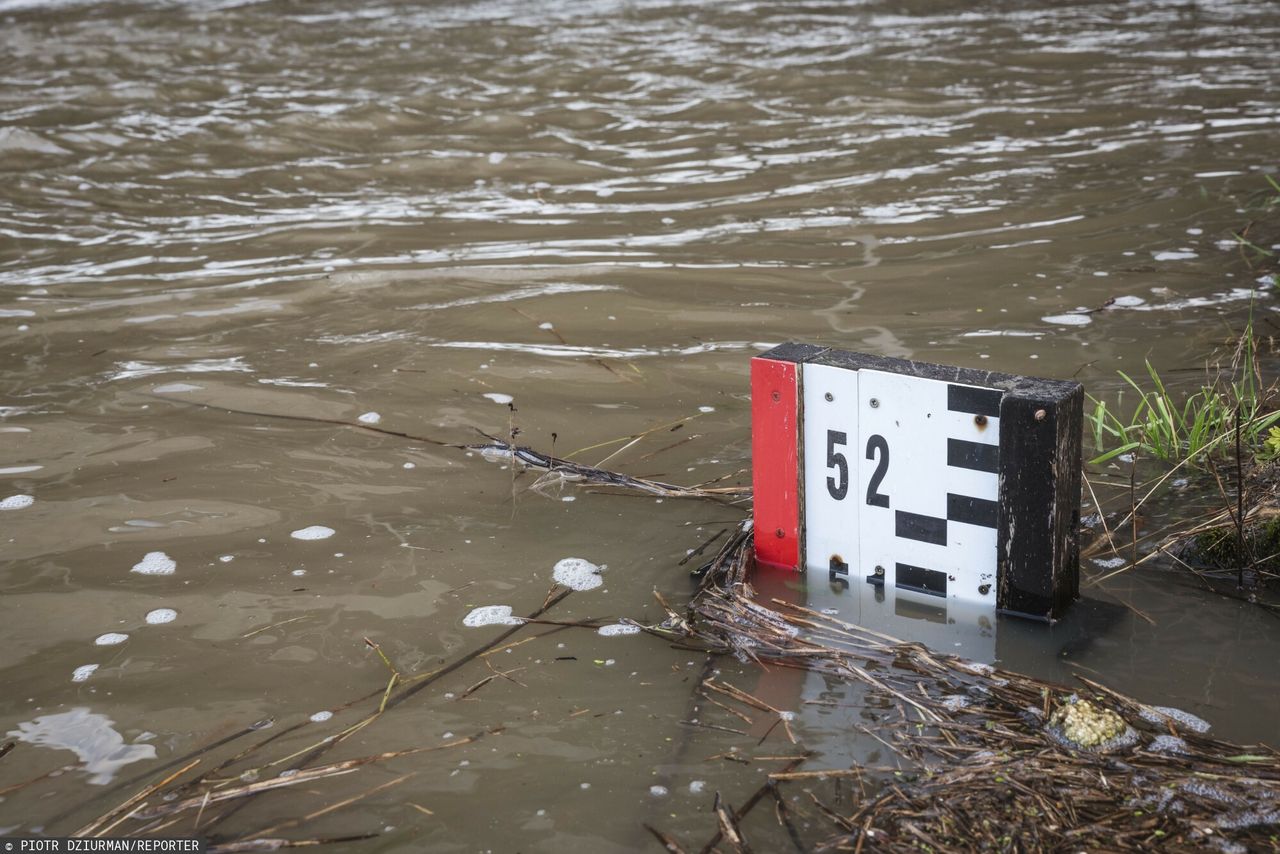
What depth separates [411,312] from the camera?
4.99m

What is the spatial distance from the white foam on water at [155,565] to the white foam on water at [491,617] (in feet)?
2.89

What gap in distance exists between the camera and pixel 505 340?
15.2 ft

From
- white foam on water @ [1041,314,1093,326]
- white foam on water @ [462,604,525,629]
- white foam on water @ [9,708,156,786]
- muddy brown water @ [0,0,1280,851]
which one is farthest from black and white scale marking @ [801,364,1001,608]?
white foam on water @ [1041,314,1093,326]

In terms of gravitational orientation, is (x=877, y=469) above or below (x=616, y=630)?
above

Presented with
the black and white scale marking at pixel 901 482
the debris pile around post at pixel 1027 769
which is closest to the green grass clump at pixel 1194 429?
the black and white scale marking at pixel 901 482

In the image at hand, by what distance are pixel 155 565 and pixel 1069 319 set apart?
3461 millimetres

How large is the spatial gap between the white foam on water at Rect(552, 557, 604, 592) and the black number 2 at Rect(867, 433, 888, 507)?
0.71m

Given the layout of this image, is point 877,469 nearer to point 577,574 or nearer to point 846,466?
point 846,466

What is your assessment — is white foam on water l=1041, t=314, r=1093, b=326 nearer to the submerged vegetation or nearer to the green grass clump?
the submerged vegetation

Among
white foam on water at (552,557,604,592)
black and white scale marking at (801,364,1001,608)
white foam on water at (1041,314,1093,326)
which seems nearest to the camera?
black and white scale marking at (801,364,1001,608)

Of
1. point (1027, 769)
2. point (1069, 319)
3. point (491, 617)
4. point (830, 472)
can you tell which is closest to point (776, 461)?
point (830, 472)

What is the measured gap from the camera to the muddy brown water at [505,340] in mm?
2289

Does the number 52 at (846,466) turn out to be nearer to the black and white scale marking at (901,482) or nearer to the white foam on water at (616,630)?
the black and white scale marking at (901,482)

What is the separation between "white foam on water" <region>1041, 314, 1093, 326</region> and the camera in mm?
4418
